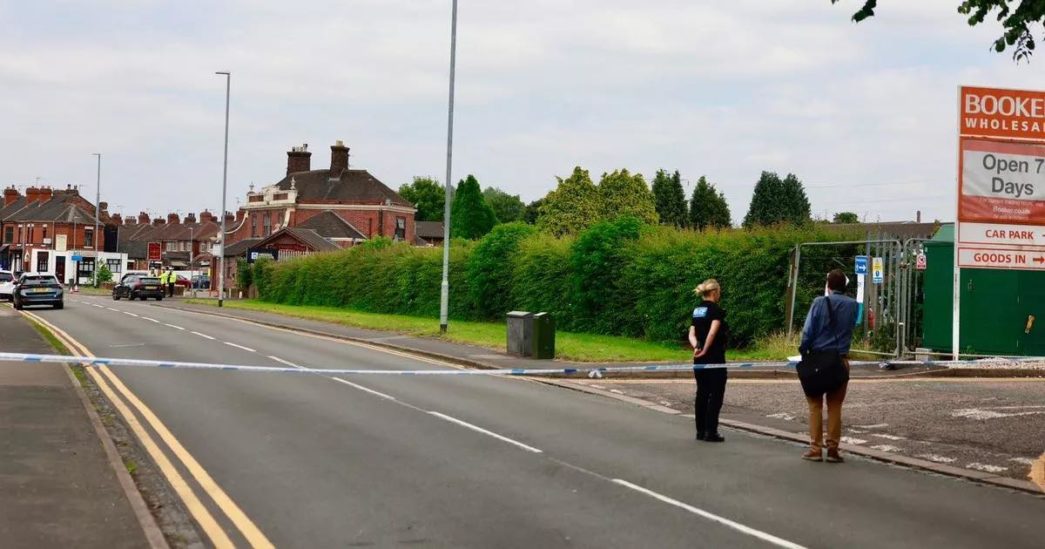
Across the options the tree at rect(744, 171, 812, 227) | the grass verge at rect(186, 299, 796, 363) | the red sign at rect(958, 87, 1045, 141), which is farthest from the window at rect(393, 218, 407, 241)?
the red sign at rect(958, 87, 1045, 141)

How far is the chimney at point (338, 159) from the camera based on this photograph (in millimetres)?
100500

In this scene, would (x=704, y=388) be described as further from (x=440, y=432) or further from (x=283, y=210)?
(x=283, y=210)

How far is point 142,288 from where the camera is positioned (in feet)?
201

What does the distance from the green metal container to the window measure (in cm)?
8049

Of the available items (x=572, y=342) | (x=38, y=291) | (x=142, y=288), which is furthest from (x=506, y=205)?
(x=572, y=342)

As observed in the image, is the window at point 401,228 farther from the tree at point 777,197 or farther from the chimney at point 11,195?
the chimney at point 11,195

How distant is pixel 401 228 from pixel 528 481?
92.1 m

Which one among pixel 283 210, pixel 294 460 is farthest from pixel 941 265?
pixel 283 210

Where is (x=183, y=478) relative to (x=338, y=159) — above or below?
below

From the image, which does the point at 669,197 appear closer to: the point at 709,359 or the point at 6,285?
the point at 6,285

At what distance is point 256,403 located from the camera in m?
14.8

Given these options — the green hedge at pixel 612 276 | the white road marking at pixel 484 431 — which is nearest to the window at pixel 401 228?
the green hedge at pixel 612 276

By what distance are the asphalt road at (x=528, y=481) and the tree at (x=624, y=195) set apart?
78.7 meters

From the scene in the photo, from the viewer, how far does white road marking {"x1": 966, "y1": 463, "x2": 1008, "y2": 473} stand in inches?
407
